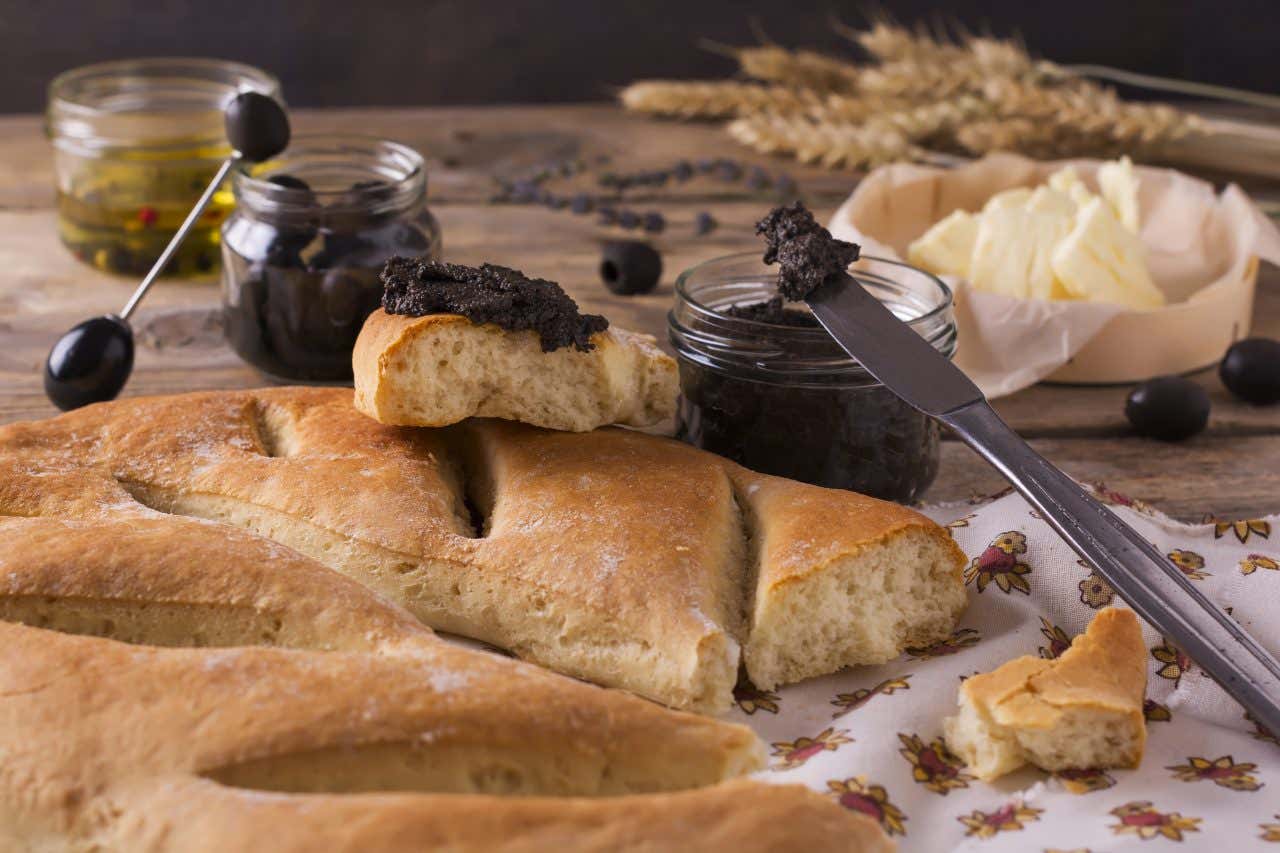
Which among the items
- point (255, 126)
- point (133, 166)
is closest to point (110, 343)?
point (255, 126)

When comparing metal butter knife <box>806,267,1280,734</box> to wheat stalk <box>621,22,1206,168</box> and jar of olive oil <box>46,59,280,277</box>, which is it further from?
wheat stalk <box>621,22,1206,168</box>

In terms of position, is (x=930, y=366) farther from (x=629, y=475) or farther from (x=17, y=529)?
(x=17, y=529)

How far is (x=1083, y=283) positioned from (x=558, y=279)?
1463mm

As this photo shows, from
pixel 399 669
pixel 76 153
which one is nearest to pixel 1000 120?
pixel 76 153

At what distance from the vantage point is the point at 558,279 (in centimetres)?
399

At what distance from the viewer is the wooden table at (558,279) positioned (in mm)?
2994

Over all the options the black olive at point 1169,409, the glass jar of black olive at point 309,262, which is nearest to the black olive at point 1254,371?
the black olive at point 1169,409

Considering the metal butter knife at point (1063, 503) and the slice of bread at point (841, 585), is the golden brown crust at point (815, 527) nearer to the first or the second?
the slice of bread at point (841, 585)

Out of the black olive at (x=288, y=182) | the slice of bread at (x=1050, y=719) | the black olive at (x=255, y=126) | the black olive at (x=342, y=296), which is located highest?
the black olive at (x=255, y=126)

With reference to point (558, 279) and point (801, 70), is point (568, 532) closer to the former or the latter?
point (558, 279)

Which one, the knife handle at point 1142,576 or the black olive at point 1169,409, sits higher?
the knife handle at point 1142,576

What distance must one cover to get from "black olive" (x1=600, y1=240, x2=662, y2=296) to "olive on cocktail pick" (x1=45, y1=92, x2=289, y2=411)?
1005 millimetres

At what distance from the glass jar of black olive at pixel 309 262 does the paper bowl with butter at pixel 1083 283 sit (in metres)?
1.20

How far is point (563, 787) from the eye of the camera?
1686 mm
